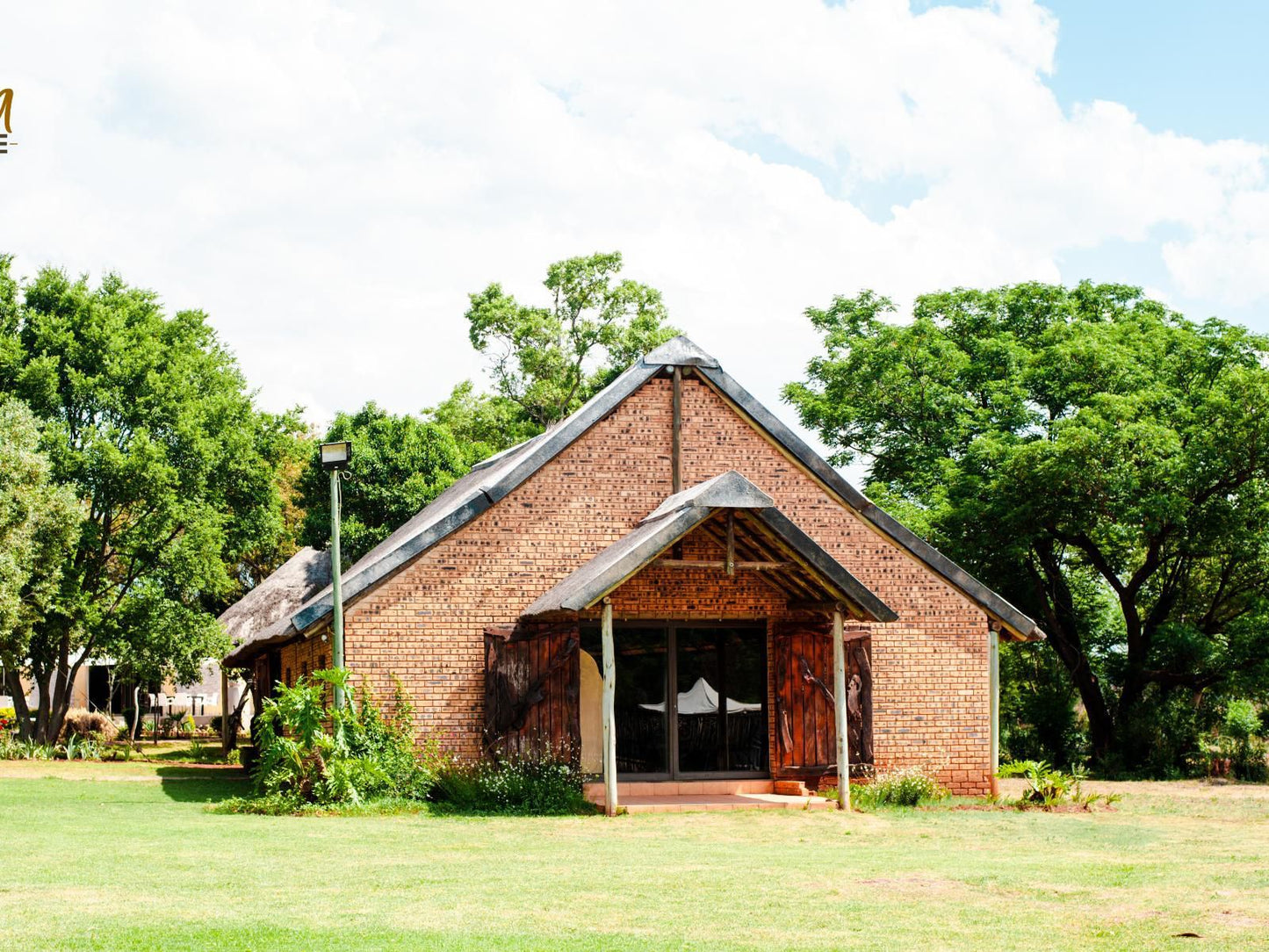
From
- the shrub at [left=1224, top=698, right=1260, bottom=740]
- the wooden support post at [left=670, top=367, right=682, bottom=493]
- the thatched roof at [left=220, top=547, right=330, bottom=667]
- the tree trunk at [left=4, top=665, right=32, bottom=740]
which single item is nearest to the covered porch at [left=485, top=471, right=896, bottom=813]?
the wooden support post at [left=670, top=367, right=682, bottom=493]

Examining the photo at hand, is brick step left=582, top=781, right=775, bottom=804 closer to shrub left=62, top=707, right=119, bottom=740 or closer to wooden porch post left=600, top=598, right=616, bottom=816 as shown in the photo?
wooden porch post left=600, top=598, right=616, bottom=816

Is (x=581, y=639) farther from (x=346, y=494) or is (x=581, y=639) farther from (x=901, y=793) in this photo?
(x=346, y=494)

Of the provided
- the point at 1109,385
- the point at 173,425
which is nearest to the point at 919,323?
the point at 1109,385

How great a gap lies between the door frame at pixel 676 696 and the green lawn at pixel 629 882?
7.65 feet

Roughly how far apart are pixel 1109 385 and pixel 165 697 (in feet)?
97.4

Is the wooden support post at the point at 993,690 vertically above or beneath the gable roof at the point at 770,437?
beneath

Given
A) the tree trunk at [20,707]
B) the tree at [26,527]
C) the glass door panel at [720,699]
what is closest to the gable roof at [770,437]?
the glass door panel at [720,699]

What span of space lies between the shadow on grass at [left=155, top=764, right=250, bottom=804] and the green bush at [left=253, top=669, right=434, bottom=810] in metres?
1.89

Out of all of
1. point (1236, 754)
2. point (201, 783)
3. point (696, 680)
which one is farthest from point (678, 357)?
point (1236, 754)

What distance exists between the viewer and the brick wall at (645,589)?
18438 mm

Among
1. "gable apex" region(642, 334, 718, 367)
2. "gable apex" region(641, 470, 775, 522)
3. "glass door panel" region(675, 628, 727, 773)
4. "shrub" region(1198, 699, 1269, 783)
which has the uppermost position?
"gable apex" region(642, 334, 718, 367)

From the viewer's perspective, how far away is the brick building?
1836 cm

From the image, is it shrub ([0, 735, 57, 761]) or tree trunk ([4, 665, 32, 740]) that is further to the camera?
tree trunk ([4, 665, 32, 740])

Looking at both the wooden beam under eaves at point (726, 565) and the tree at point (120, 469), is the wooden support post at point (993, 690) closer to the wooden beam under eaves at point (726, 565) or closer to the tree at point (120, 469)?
the wooden beam under eaves at point (726, 565)
